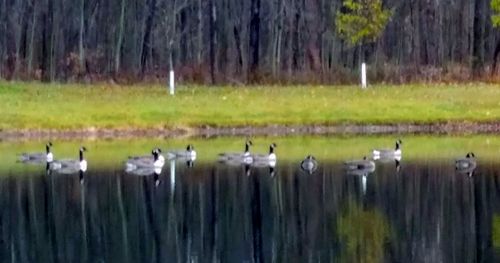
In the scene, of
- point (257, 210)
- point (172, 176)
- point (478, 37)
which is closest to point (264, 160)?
point (172, 176)

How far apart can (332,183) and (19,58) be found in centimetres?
2829

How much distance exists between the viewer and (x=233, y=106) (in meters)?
45.3

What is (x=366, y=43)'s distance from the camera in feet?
193

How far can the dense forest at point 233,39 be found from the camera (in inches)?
2243

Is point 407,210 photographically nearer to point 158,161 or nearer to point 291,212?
point 291,212

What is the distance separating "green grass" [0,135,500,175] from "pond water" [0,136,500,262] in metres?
0.12

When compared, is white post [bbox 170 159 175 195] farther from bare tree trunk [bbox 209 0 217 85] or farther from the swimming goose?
bare tree trunk [bbox 209 0 217 85]

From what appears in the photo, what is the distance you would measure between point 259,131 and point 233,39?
1621 cm

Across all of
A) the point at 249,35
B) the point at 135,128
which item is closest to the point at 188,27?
the point at 249,35

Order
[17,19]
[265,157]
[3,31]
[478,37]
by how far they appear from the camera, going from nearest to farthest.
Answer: [265,157]
[3,31]
[17,19]
[478,37]

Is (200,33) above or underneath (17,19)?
underneath

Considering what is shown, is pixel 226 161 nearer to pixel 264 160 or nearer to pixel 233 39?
pixel 264 160

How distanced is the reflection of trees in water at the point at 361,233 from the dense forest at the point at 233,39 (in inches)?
1152

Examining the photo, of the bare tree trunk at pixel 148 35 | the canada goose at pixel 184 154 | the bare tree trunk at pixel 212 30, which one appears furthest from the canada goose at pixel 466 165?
the bare tree trunk at pixel 148 35
